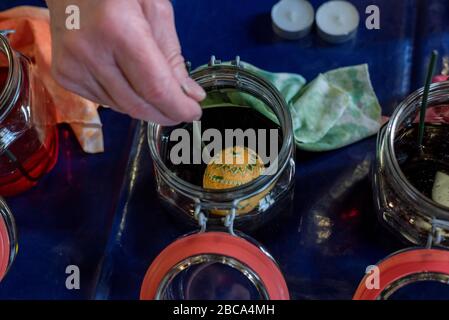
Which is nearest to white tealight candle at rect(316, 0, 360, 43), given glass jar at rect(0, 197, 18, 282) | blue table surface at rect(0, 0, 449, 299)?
blue table surface at rect(0, 0, 449, 299)

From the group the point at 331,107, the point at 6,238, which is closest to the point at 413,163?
the point at 331,107

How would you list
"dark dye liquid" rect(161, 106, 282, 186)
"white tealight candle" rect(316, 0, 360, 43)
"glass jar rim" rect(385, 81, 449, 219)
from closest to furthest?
"glass jar rim" rect(385, 81, 449, 219) → "dark dye liquid" rect(161, 106, 282, 186) → "white tealight candle" rect(316, 0, 360, 43)

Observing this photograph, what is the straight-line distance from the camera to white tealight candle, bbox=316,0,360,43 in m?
0.71

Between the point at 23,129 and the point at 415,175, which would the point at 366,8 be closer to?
the point at 415,175

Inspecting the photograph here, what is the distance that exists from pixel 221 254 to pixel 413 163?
207mm

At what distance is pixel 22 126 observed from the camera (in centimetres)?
62

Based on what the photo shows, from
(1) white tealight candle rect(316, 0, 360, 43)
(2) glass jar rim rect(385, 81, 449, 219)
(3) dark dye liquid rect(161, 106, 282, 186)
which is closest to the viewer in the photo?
(2) glass jar rim rect(385, 81, 449, 219)

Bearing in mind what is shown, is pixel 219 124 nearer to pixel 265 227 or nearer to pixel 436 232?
pixel 265 227

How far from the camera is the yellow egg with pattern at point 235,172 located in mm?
558

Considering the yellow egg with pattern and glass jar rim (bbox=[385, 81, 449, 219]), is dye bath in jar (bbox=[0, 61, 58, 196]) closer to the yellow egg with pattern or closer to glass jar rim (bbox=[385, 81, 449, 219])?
the yellow egg with pattern

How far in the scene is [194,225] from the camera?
2.01 feet

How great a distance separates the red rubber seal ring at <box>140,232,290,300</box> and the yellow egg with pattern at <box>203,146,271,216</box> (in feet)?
0.12
